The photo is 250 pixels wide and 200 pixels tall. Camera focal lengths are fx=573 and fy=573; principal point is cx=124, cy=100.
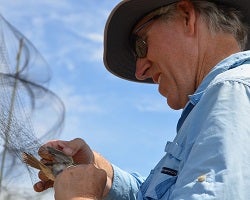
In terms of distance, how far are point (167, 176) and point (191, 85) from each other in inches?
32.5

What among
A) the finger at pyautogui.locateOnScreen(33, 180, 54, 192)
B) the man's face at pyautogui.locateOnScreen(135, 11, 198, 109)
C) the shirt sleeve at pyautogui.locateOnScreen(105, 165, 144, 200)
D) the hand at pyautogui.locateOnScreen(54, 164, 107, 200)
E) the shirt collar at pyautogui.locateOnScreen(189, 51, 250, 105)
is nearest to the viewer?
the hand at pyautogui.locateOnScreen(54, 164, 107, 200)

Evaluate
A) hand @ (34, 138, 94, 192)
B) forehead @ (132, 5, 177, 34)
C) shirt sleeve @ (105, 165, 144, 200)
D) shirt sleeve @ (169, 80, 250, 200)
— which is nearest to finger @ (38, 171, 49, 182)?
hand @ (34, 138, 94, 192)

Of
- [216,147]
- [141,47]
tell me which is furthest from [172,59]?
[216,147]

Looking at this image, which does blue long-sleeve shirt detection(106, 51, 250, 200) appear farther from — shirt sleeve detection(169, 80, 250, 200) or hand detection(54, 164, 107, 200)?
hand detection(54, 164, 107, 200)

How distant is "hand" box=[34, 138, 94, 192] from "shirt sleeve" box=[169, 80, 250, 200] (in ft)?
4.10

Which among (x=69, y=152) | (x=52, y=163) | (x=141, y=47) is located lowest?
(x=69, y=152)

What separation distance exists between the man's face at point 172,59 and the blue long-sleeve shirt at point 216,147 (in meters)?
0.57

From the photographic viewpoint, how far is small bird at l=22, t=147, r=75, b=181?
3.23 meters

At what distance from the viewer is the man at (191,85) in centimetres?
229

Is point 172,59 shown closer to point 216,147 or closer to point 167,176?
point 167,176

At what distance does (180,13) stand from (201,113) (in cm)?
113

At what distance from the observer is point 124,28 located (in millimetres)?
4289

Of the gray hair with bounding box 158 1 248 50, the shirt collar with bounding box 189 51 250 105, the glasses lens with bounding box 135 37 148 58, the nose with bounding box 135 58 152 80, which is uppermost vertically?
the gray hair with bounding box 158 1 248 50

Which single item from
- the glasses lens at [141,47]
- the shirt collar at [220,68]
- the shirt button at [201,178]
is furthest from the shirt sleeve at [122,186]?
the shirt button at [201,178]
